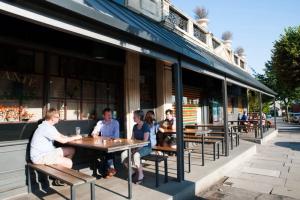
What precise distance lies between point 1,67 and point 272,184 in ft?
18.7

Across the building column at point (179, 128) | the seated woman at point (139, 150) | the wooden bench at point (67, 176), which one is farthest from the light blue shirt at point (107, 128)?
the wooden bench at point (67, 176)

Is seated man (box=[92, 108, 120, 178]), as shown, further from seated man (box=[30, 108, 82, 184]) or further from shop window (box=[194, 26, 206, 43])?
shop window (box=[194, 26, 206, 43])

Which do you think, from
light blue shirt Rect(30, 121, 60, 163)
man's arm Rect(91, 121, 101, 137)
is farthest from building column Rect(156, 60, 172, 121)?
light blue shirt Rect(30, 121, 60, 163)

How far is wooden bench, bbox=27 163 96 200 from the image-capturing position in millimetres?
3574

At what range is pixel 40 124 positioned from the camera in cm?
479

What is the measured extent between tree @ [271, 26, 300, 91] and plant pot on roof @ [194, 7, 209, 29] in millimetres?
10239

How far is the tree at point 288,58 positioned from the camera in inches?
909

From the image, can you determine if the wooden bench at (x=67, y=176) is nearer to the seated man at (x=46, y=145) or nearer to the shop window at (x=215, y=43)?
the seated man at (x=46, y=145)

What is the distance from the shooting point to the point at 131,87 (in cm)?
737

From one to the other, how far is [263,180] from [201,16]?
40.0 ft

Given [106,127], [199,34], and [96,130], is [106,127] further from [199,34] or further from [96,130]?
[199,34]

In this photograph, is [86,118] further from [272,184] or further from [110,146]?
[272,184]

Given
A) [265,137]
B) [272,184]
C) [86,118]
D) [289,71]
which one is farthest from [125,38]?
[289,71]

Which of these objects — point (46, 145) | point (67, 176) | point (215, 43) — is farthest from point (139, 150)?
point (215, 43)
